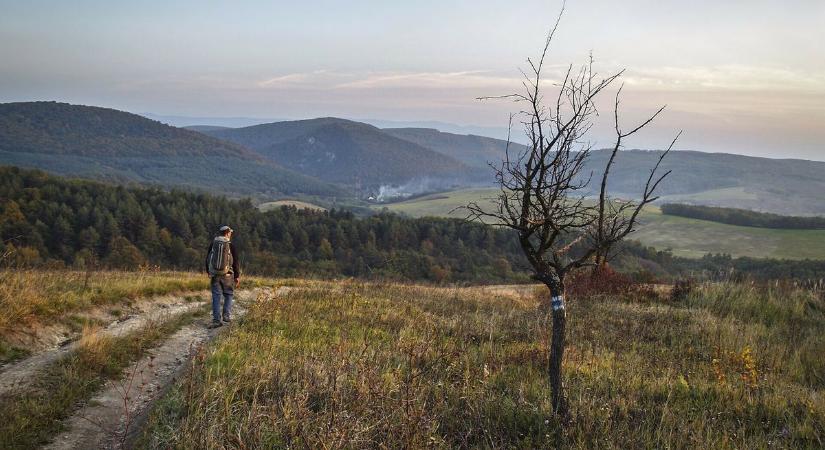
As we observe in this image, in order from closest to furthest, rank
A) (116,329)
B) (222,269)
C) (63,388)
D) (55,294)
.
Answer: (63,388) < (116,329) < (55,294) < (222,269)

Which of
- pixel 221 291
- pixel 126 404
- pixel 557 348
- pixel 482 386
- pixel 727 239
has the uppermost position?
pixel 557 348

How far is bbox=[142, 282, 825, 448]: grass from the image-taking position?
491 cm

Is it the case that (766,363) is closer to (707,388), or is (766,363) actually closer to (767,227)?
(707,388)

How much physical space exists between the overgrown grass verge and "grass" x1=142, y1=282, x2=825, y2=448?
46.6 inches

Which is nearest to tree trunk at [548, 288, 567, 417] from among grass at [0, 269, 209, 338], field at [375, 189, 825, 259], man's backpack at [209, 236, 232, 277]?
grass at [0, 269, 209, 338]

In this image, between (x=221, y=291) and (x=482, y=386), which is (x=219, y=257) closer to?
(x=221, y=291)

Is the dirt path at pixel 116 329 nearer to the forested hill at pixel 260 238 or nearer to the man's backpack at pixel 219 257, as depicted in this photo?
the man's backpack at pixel 219 257

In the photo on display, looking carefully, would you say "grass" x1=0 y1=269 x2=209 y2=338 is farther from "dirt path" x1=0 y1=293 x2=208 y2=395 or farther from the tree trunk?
the tree trunk

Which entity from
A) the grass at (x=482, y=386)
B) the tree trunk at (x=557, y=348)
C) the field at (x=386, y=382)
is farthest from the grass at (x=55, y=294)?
the tree trunk at (x=557, y=348)

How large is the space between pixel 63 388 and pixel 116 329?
408cm

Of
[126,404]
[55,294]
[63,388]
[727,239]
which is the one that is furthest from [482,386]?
[727,239]

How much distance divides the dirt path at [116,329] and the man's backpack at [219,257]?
1.51m

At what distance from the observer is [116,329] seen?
9.87 meters

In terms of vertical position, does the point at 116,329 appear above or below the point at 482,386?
below
